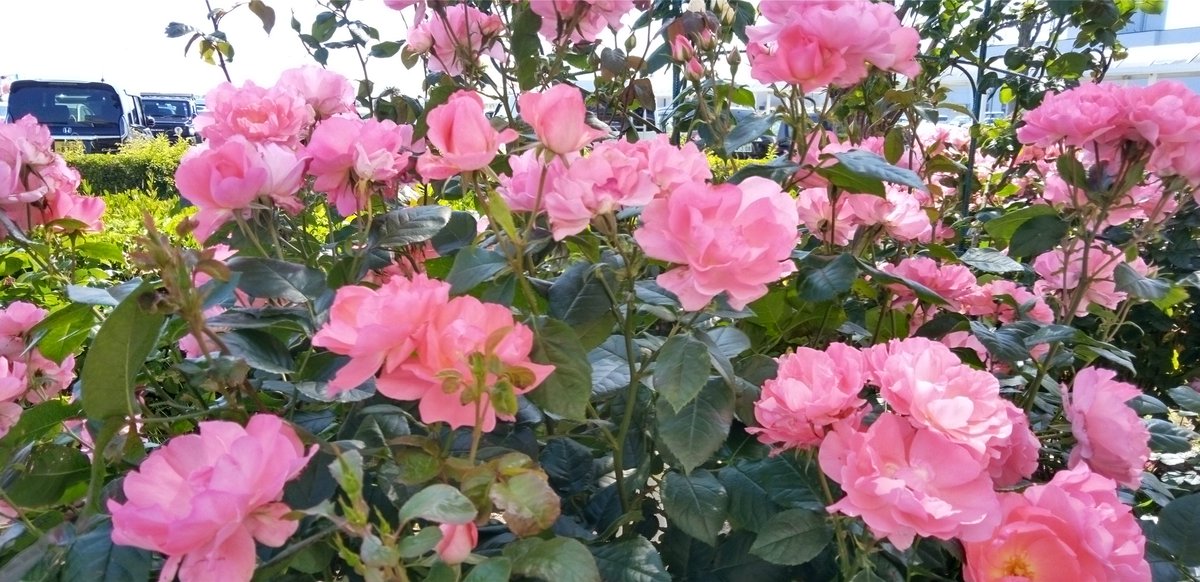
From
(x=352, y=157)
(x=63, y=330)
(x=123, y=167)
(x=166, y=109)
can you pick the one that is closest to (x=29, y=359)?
(x=63, y=330)

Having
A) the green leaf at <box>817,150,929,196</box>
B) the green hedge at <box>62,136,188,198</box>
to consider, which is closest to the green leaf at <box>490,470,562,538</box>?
the green leaf at <box>817,150,929,196</box>

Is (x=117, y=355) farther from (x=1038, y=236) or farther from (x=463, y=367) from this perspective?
(x=1038, y=236)

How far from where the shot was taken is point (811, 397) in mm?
604

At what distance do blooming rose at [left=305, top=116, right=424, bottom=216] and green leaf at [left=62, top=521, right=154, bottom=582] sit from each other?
38 cm

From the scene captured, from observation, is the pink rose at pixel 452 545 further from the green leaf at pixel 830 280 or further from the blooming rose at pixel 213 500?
the green leaf at pixel 830 280

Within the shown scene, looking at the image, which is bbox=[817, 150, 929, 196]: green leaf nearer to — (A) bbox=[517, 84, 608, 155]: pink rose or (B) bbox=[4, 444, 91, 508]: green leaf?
(A) bbox=[517, 84, 608, 155]: pink rose

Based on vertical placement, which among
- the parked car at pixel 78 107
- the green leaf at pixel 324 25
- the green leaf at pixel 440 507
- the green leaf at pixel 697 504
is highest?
the green leaf at pixel 324 25

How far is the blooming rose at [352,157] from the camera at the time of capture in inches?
31.1

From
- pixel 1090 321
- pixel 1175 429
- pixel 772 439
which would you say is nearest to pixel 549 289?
pixel 772 439

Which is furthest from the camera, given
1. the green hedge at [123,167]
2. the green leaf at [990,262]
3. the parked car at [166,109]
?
the parked car at [166,109]

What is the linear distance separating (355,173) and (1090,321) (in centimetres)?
184

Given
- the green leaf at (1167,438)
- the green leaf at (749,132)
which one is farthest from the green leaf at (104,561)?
the green leaf at (1167,438)

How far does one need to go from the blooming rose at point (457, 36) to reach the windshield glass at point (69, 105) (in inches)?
520

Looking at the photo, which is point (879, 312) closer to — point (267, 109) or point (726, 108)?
point (726, 108)
